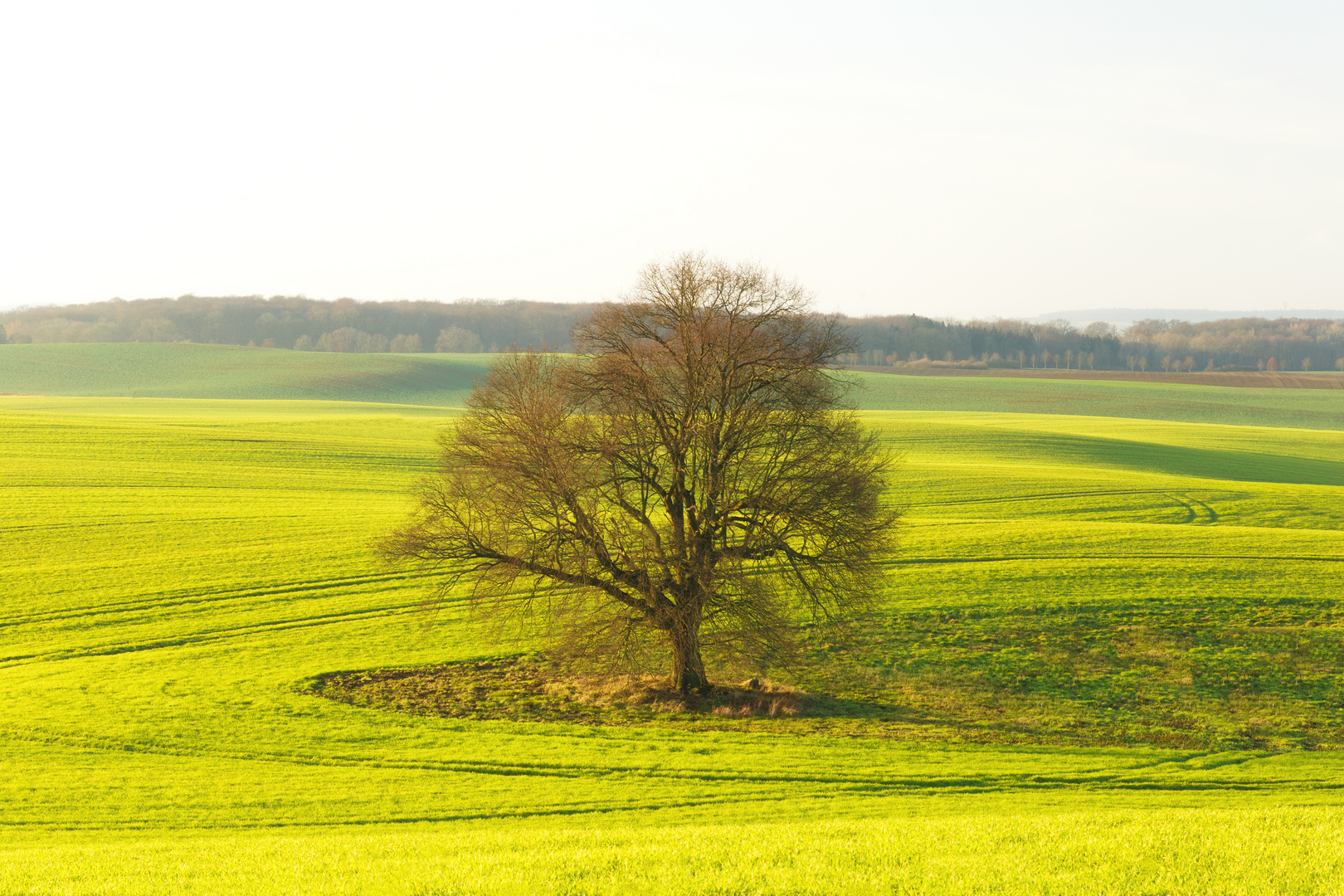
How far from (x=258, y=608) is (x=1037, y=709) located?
78.6 feet

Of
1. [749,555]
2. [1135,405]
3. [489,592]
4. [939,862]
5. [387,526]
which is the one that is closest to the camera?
[939,862]

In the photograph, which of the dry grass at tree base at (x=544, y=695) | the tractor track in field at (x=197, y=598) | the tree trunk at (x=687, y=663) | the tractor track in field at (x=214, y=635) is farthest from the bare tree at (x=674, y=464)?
the tractor track in field at (x=197, y=598)

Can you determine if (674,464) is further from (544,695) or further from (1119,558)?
(1119,558)

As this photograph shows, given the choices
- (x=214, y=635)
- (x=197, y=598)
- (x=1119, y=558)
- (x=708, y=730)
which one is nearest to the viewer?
(x=708, y=730)

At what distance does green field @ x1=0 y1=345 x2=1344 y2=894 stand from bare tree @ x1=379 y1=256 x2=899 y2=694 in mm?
3629

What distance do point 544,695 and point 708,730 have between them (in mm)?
4819

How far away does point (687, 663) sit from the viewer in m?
24.9

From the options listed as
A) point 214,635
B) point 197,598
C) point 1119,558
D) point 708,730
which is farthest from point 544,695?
point 1119,558

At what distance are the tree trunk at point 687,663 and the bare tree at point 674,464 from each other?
196mm

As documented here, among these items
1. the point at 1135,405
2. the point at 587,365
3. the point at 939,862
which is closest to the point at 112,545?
the point at 587,365

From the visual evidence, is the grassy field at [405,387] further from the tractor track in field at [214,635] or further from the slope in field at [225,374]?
the tractor track in field at [214,635]

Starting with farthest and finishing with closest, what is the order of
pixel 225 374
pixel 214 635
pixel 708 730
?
pixel 225 374 < pixel 214 635 < pixel 708 730

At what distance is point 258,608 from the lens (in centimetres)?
3109

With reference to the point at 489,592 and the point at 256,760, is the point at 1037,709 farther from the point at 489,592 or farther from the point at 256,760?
the point at 256,760
